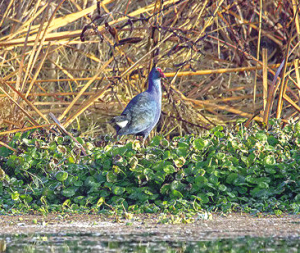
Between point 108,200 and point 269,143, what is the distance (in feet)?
4.31

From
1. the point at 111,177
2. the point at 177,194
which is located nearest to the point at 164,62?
the point at 111,177

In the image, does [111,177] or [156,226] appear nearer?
[156,226]

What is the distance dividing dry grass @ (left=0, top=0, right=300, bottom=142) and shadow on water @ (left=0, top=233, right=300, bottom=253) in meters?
1.94

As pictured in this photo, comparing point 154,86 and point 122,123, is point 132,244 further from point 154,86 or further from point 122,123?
point 154,86

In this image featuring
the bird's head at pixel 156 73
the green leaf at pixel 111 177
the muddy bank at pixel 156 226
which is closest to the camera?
the muddy bank at pixel 156 226

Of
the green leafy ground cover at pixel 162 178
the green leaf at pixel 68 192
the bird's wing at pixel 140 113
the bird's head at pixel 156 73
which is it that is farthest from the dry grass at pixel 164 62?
the green leaf at pixel 68 192

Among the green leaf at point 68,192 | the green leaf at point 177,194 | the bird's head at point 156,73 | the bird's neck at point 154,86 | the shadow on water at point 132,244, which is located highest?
the bird's head at point 156,73

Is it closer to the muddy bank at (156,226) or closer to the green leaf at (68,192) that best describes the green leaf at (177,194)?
the muddy bank at (156,226)

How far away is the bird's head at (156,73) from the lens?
5566 mm

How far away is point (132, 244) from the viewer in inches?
113

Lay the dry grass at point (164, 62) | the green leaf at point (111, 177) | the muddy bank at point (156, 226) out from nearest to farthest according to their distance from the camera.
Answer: the muddy bank at point (156, 226) < the green leaf at point (111, 177) < the dry grass at point (164, 62)

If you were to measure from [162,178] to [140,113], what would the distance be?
1.47 m

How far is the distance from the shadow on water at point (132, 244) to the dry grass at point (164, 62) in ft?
6.37

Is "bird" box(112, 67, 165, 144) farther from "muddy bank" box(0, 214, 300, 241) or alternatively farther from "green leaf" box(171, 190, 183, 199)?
"muddy bank" box(0, 214, 300, 241)
